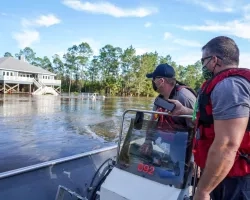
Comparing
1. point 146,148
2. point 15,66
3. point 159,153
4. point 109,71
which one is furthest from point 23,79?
point 159,153

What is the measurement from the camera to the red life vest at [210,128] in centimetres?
159

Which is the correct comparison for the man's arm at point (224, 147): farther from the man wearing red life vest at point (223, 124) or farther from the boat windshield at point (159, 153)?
the boat windshield at point (159, 153)

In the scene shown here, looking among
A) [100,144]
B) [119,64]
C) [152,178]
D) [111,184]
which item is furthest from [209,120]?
[119,64]

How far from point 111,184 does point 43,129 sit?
1134cm

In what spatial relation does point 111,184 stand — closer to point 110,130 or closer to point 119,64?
point 110,130

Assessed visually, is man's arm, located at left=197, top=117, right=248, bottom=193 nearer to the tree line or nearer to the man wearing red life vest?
the man wearing red life vest

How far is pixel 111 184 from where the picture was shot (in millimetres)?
2270

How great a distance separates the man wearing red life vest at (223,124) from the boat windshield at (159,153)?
36cm

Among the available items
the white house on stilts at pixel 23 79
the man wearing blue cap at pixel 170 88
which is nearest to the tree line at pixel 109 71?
the white house on stilts at pixel 23 79

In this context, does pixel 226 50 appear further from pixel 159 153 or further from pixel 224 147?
pixel 159 153

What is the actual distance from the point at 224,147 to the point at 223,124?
128 mm

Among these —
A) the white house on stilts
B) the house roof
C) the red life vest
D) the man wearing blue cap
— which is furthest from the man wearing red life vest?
the house roof

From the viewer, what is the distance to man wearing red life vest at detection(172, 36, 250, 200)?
4.69ft

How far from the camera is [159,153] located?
2354 mm
